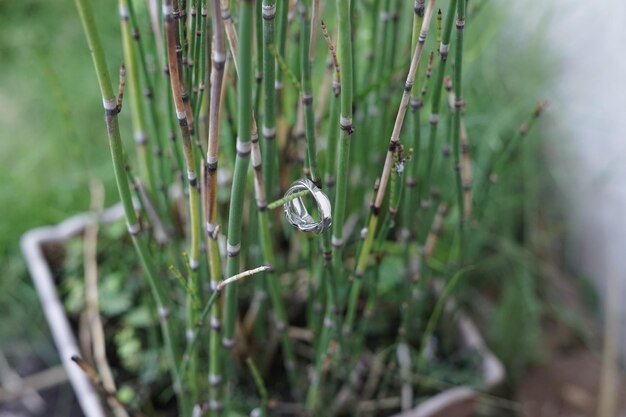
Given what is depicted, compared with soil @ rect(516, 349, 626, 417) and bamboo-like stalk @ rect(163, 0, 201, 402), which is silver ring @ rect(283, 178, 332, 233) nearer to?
bamboo-like stalk @ rect(163, 0, 201, 402)

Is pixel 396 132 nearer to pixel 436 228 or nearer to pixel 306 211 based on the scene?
pixel 306 211

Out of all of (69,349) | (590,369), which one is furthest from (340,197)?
(590,369)

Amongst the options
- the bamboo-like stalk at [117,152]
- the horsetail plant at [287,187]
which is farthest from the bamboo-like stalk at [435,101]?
the bamboo-like stalk at [117,152]

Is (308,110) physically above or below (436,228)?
above

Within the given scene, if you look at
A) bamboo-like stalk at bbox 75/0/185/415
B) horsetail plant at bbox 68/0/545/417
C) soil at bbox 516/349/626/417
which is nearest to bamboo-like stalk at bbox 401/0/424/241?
horsetail plant at bbox 68/0/545/417

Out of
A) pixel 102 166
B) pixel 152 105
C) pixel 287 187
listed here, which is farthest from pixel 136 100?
pixel 102 166

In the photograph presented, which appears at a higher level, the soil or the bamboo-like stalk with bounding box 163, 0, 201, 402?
the bamboo-like stalk with bounding box 163, 0, 201, 402
